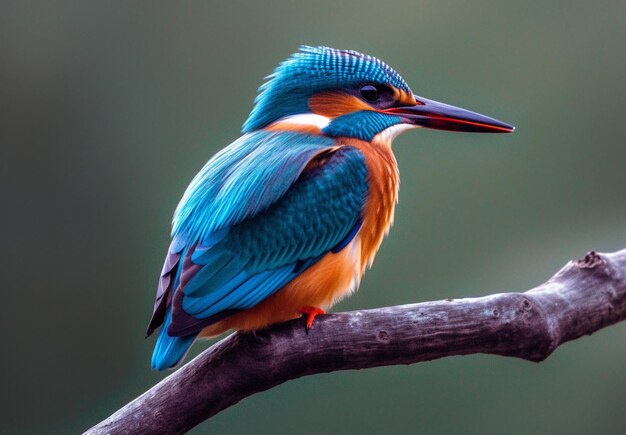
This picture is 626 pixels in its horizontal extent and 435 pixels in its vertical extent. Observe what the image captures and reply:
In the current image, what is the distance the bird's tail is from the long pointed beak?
663 mm

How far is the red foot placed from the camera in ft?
4.80

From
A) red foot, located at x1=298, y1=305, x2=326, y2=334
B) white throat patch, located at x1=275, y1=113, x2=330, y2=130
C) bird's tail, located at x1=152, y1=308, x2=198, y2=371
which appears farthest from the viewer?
white throat patch, located at x1=275, y1=113, x2=330, y2=130

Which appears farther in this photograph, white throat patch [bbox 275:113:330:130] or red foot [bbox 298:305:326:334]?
white throat patch [bbox 275:113:330:130]

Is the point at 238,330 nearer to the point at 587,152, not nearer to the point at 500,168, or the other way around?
the point at 500,168

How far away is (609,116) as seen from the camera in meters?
2.83

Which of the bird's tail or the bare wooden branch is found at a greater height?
the bird's tail

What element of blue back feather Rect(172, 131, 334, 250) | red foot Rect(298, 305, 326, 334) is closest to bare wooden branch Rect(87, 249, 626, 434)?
red foot Rect(298, 305, 326, 334)

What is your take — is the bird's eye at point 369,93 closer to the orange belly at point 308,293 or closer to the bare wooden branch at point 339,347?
the orange belly at point 308,293

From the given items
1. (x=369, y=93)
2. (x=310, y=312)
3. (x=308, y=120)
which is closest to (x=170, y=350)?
(x=310, y=312)

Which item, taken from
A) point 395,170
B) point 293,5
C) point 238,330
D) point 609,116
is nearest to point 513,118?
point 609,116

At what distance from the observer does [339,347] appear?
4.68 feet

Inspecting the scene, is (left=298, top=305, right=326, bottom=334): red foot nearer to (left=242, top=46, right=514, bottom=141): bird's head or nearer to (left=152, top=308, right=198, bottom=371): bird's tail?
(left=152, top=308, right=198, bottom=371): bird's tail

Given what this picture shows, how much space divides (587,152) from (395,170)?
1300 mm

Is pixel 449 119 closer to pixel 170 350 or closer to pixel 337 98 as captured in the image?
pixel 337 98
